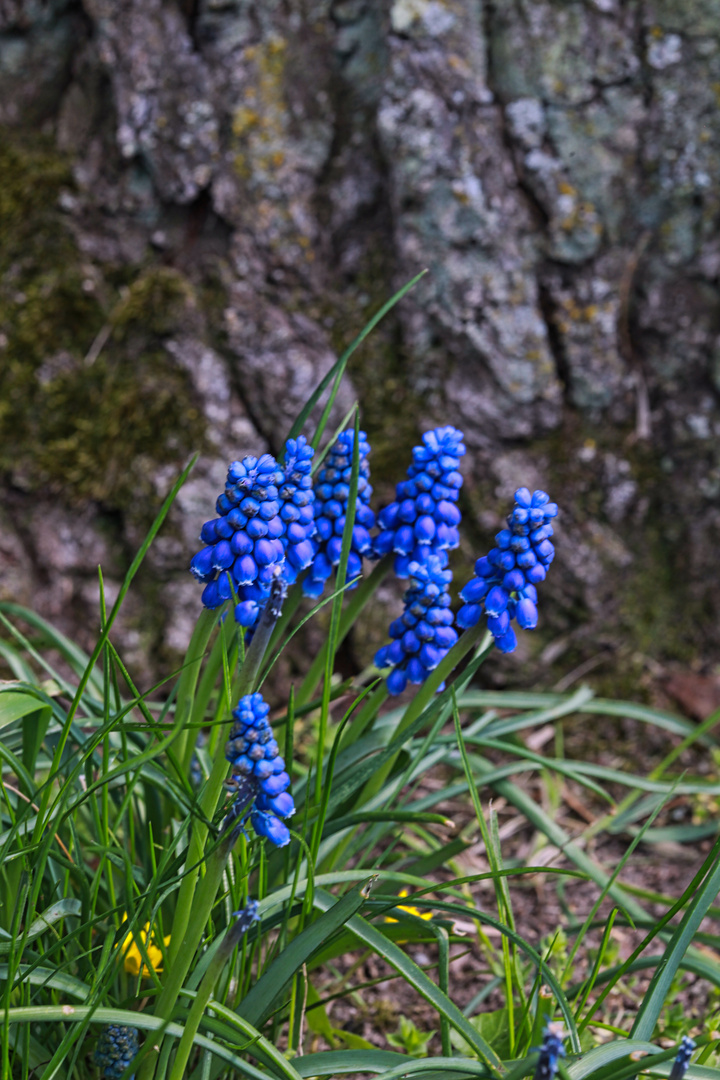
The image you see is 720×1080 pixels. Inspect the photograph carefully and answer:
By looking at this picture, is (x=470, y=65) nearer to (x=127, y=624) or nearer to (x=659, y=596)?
(x=659, y=596)

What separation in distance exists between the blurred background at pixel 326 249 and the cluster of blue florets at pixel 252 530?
172 centimetres

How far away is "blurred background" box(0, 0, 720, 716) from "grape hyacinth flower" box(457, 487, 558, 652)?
5.31 feet

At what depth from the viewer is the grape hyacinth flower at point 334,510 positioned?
1.97 m

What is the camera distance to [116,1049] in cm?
160

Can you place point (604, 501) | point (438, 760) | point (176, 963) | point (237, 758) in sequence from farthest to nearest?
point (604, 501) < point (438, 760) < point (176, 963) < point (237, 758)

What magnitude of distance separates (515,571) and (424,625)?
1.08 ft

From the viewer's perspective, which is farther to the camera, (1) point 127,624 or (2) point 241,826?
(1) point 127,624

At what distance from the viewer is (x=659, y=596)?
361 cm

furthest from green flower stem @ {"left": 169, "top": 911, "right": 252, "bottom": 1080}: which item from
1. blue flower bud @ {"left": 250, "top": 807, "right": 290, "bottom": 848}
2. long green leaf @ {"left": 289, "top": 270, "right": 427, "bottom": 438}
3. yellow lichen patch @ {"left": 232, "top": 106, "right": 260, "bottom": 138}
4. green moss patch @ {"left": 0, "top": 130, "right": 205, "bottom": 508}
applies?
yellow lichen patch @ {"left": 232, "top": 106, "right": 260, "bottom": 138}

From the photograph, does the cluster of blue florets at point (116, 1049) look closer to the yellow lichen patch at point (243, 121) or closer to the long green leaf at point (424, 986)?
the long green leaf at point (424, 986)

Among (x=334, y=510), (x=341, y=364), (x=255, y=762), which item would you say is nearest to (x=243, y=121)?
(x=341, y=364)

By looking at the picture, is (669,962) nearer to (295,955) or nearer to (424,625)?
(295,955)

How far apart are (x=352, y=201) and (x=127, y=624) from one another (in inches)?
71.2

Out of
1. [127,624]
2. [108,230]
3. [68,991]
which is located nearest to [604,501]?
[127,624]
